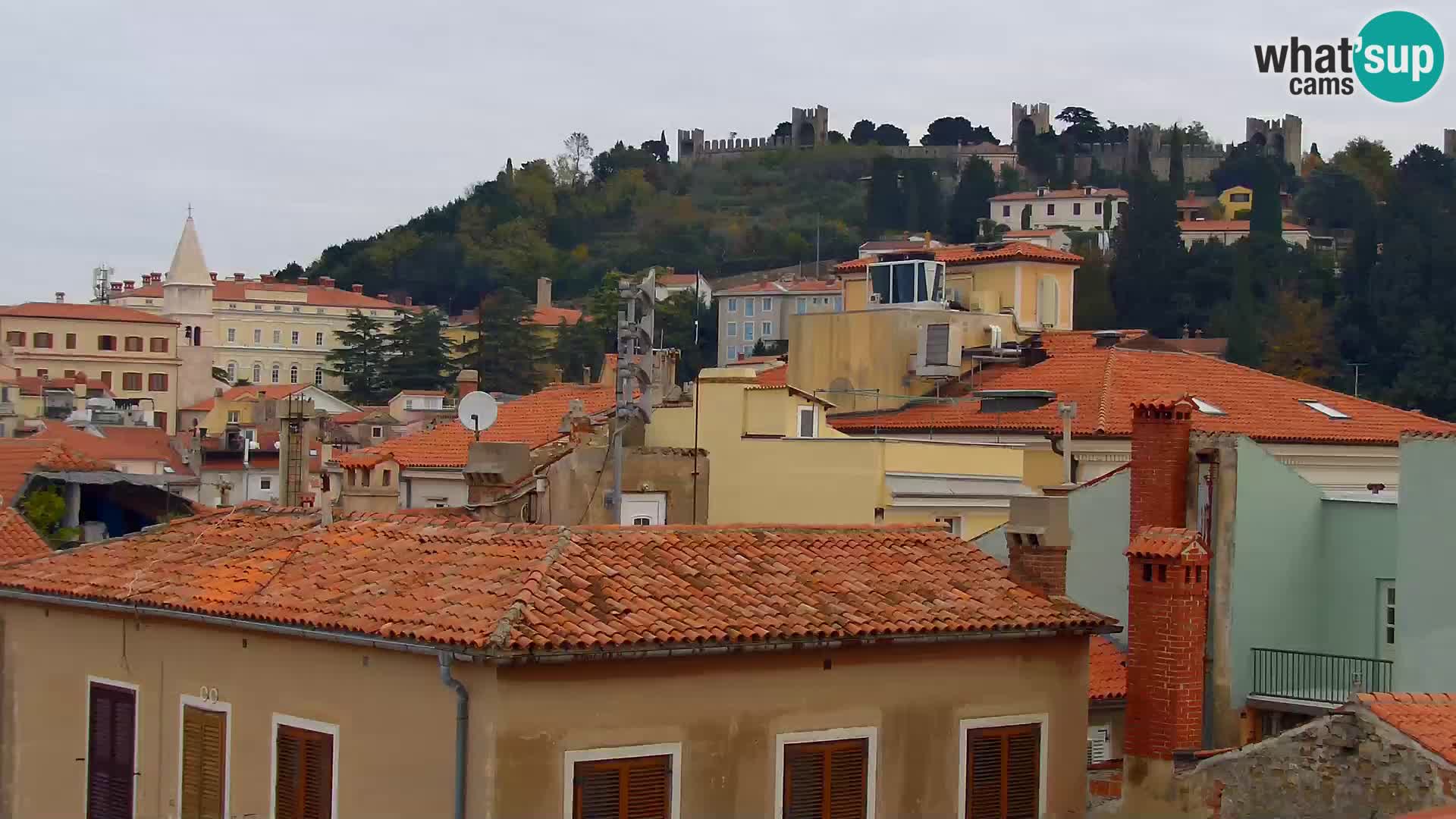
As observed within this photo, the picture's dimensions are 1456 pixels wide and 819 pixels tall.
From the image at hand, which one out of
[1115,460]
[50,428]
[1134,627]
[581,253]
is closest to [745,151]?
[581,253]

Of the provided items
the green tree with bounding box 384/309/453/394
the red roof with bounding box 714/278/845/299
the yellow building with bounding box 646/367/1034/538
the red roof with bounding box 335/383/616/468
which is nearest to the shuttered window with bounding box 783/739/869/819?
the yellow building with bounding box 646/367/1034/538

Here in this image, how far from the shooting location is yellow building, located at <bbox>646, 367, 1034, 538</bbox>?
24734mm

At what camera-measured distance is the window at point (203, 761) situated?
44.9 ft

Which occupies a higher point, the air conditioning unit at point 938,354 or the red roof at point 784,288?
the red roof at point 784,288

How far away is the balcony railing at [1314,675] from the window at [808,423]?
9647mm

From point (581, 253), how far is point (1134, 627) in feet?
491

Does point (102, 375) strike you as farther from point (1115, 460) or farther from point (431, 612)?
point (431, 612)

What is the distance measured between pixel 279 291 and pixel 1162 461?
124m

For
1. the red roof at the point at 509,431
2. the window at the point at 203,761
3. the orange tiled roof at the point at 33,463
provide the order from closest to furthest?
the window at the point at 203,761, the orange tiled roof at the point at 33,463, the red roof at the point at 509,431

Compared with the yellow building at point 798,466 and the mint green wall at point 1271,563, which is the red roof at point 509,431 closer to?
the yellow building at point 798,466

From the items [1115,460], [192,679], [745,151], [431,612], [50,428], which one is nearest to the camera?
[431,612]

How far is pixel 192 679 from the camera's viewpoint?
13.9 m

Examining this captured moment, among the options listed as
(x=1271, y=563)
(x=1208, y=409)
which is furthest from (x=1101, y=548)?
(x=1208, y=409)

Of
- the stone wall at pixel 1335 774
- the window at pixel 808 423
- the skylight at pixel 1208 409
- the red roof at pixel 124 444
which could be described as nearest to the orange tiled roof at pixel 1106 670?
the stone wall at pixel 1335 774
